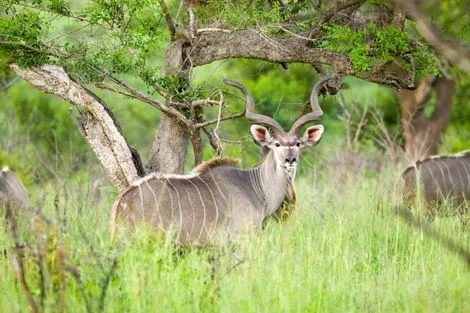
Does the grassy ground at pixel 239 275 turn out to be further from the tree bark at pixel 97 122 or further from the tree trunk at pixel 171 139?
the tree trunk at pixel 171 139

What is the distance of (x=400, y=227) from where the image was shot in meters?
5.43

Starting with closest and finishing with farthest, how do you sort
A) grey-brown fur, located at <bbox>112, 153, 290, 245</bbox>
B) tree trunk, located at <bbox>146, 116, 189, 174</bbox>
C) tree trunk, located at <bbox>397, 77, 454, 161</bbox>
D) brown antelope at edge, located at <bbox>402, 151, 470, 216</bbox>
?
1. grey-brown fur, located at <bbox>112, 153, 290, 245</bbox>
2. tree trunk, located at <bbox>146, 116, 189, 174</bbox>
3. brown antelope at edge, located at <bbox>402, 151, 470, 216</bbox>
4. tree trunk, located at <bbox>397, 77, 454, 161</bbox>

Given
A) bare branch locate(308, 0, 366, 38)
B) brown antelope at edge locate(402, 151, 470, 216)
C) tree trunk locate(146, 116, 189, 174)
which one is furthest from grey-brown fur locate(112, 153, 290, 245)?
brown antelope at edge locate(402, 151, 470, 216)

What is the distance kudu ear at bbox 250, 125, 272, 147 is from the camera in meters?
5.28

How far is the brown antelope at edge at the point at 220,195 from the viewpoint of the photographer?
4492 millimetres

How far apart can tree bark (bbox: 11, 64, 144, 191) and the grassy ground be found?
0.44m

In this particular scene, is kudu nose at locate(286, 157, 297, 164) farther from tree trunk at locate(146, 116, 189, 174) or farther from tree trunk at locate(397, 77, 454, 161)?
tree trunk at locate(397, 77, 454, 161)

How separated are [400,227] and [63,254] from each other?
288 cm

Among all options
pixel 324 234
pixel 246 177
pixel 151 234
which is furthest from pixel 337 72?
pixel 151 234

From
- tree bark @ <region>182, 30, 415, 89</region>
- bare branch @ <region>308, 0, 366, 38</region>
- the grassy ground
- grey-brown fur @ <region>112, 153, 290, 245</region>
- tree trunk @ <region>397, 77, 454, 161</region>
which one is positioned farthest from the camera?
tree trunk @ <region>397, 77, 454, 161</region>

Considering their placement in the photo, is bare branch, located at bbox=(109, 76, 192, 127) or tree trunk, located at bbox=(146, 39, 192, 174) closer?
bare branch, located at bbox=(109, 76, 192, 127)

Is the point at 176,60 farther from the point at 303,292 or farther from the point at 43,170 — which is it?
the point at 43,170

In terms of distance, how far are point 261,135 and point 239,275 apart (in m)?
1.81

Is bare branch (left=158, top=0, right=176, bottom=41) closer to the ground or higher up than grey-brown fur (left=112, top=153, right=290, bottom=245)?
higher up
